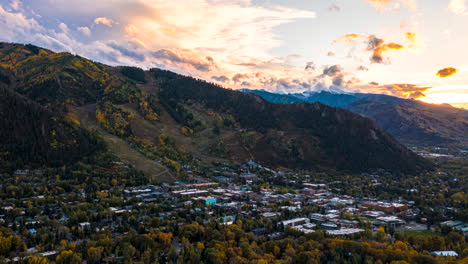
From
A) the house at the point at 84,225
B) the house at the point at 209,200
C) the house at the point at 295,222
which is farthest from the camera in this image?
the house at the point at 209,200

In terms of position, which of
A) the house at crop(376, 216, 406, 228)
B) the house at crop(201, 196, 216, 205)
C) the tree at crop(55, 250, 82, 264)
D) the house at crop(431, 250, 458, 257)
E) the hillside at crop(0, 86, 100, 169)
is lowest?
the house at crop(376, 216, 406, 228)

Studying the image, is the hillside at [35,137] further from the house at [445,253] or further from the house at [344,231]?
the house at [445,253]

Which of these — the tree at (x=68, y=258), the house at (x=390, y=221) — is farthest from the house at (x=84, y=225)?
the house at (x=390, y=221)

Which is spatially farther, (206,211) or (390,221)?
(390,221)

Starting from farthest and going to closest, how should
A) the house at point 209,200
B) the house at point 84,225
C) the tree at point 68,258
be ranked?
the house at point 209,200
the house at point 84,225
the tree at point 68,258

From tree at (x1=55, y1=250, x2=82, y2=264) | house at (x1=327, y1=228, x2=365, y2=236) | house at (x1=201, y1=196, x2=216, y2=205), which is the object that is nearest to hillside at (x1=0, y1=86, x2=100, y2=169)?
house at (x1=201, y1=196, x2=216, y2=205)

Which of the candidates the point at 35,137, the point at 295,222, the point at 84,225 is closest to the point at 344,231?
the point at 295,222

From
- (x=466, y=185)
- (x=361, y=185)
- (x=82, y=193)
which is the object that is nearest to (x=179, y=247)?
(x=82, y=193)

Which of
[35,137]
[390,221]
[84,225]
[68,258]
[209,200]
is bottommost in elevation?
[390,221]

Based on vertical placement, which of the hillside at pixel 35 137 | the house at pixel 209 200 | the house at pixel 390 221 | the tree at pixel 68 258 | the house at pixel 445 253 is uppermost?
the hillside at pixel 35 137

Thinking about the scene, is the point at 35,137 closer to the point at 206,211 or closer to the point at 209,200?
the point at 209,200

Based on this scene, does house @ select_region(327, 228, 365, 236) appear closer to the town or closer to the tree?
the town
